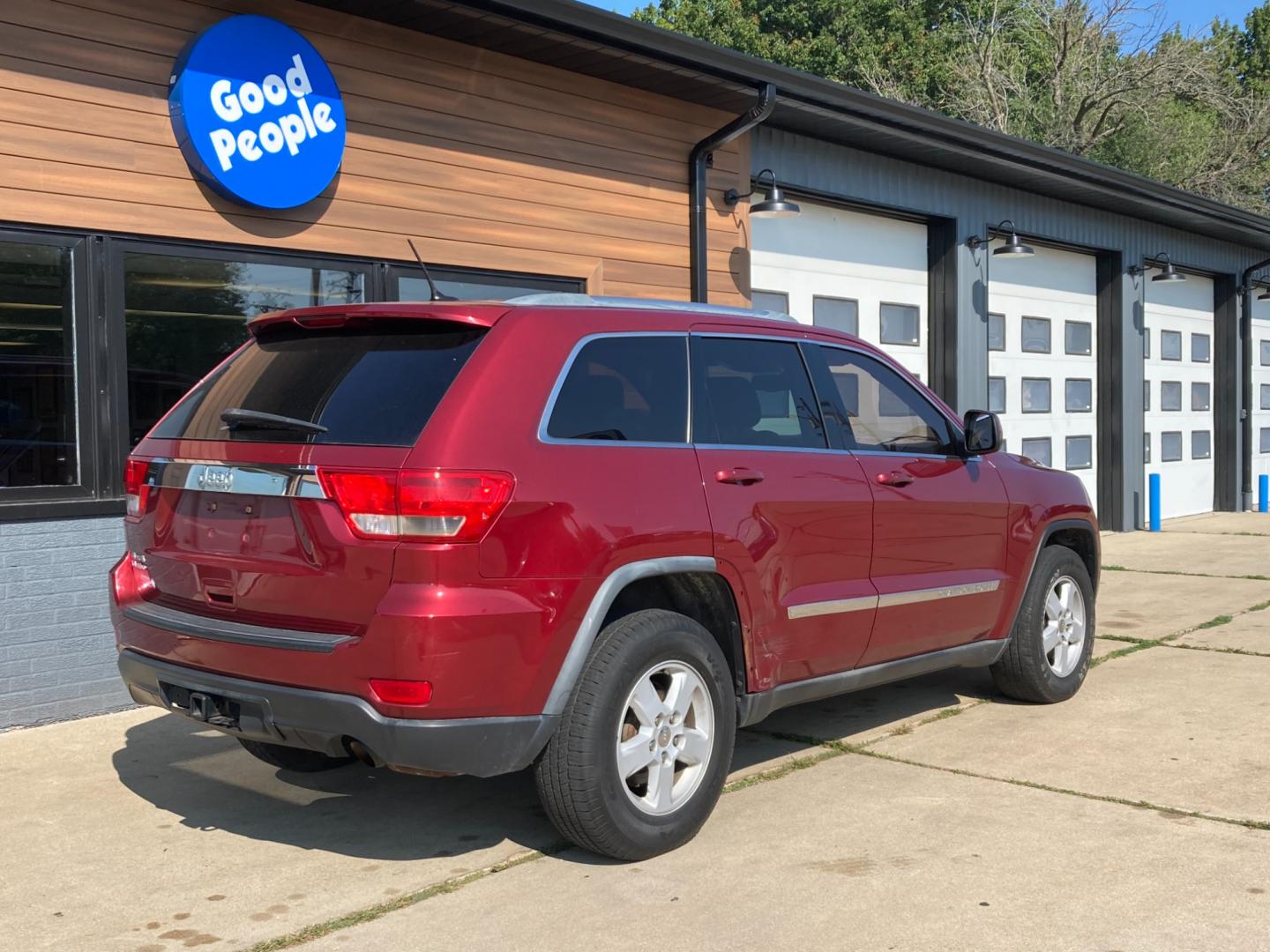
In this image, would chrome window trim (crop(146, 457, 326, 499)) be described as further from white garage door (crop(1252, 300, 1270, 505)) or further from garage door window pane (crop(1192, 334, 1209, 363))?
white garage door (crop(1252, 300, 1270, 505))

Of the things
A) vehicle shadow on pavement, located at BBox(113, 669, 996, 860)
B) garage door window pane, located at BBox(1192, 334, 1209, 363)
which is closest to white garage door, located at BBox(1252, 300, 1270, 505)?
garage door window pane, located at BBox(1192, 334, 1209, 363)

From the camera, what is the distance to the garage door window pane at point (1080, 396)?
1530 cm

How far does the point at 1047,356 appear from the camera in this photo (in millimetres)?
14930

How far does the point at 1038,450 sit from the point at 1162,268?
3.73 metres

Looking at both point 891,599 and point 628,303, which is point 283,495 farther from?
point 891,599

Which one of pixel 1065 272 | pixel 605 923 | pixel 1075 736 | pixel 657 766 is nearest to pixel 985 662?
pixel 1075 736

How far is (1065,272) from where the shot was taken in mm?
15203

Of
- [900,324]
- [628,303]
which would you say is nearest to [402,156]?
[628,303]

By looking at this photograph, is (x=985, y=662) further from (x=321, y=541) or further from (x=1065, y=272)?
(x=1065, y=272)

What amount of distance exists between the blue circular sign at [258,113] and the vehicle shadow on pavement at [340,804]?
3.07 m

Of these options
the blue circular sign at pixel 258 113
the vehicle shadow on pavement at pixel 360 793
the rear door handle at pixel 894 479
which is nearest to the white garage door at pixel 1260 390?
→ the vehicle shadow on pavement at pixel 360 793

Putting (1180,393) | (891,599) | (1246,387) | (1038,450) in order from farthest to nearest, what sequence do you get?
(1246,387) → (1180,393) → (1038,450) → (891,599)

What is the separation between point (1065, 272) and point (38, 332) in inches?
470

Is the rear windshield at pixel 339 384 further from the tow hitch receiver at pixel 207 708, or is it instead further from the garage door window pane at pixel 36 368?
the garage door window pane at pixel 36 368
